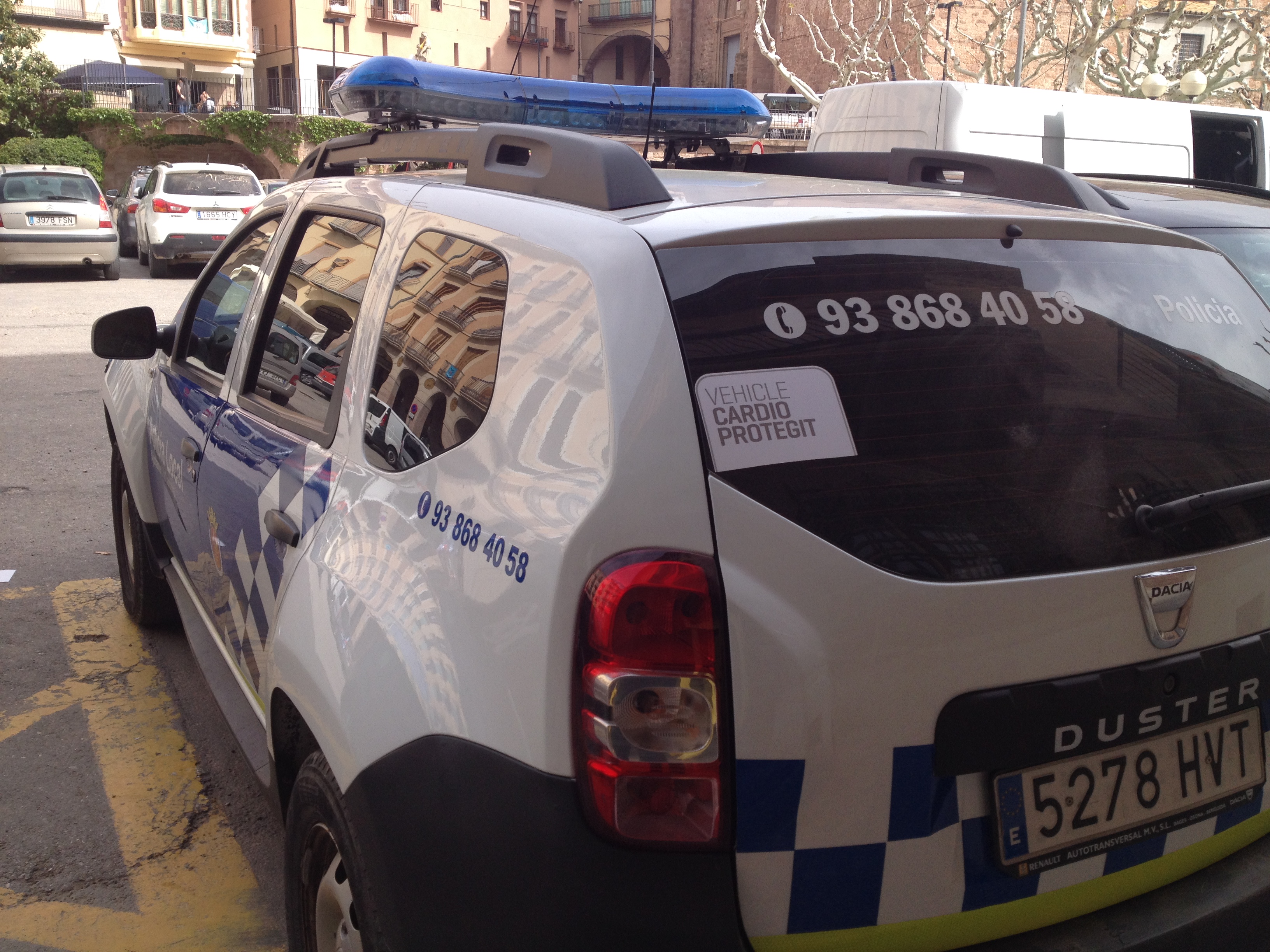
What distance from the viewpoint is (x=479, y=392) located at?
5.76 ft

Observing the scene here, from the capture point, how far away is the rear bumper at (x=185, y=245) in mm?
17172

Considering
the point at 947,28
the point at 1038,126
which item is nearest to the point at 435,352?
the point at 1038,126

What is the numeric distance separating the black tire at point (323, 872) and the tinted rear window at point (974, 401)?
848 millimetres

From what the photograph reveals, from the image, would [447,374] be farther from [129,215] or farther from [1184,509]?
[129,215]

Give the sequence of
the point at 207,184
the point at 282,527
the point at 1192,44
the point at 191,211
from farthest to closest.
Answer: the point at 1192,44 < the point at 207,184 < the point at 191,211 < the point at 282,527

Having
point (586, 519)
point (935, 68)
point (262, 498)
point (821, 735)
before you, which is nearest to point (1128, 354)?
point (821, 735)

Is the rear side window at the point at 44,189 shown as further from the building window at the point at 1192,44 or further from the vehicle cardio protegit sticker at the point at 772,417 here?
the building window at the point at 1192,44

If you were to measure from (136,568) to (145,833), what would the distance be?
1.33 m

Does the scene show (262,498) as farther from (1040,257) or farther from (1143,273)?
(1143,273)

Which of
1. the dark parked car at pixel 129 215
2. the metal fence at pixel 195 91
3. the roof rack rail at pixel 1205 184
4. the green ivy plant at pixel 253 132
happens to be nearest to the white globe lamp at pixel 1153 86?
the roof rack rail at pixel 1205 184

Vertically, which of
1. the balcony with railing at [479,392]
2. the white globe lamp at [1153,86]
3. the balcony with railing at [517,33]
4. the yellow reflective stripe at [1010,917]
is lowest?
the yellow reflective stripe at [1010,917]

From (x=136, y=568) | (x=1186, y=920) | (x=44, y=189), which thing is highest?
(x=1186, y=920)

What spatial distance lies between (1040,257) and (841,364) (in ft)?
1.59

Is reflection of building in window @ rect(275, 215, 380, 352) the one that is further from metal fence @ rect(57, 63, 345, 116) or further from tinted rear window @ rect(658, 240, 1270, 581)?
metal fence @ rect(57, 63, 345, 116)
